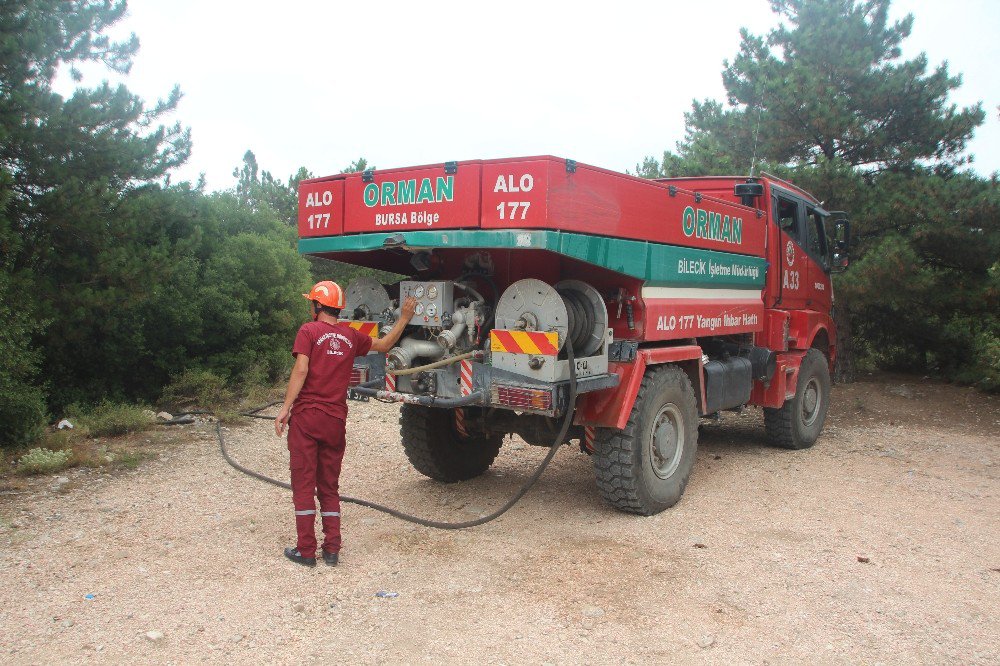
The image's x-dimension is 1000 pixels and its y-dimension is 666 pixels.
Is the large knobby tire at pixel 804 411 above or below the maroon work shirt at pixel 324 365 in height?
below

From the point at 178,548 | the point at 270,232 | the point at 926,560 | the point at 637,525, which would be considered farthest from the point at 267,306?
the point at 926,560

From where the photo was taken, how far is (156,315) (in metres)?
10.9

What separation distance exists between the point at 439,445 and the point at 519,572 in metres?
2.01

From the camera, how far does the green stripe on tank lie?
15.9 feet

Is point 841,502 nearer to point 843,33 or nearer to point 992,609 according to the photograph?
point 992,609

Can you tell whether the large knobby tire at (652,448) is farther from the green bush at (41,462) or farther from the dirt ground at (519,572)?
the green bush at (41,462)

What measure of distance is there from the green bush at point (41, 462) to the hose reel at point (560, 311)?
4633mm

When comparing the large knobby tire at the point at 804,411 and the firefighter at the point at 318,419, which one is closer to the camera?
the firefighter at the point at 318,419

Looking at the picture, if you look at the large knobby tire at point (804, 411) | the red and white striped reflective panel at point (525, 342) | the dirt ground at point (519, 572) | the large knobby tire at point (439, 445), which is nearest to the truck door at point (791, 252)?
the large knobby tire at point (804, 411)

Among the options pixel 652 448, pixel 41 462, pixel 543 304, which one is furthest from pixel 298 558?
pixel 41 462

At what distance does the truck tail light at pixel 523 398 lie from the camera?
4855 mm

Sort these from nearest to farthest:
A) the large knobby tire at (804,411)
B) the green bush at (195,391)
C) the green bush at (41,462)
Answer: the green bush at (41,462) → the large knobby tire at (804,411) → the green bush at (195,391)

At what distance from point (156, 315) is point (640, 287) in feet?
25.8

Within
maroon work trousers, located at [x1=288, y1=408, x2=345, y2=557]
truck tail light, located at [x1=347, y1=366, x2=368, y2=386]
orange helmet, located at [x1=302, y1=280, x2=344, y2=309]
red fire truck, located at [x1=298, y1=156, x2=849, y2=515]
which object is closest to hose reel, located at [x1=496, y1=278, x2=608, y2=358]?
red fire truck, located at [x1=298, y1=156, x2=849, y2=515]
